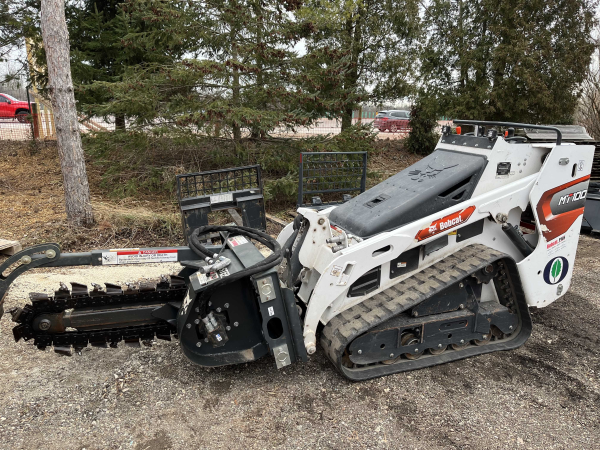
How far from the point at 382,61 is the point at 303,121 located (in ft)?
19.2

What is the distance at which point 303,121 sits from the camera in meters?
9.05

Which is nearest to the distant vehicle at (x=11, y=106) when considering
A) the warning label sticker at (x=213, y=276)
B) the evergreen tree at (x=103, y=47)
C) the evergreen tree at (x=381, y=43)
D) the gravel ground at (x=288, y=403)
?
the evergreen tree at (x=103, y=47)

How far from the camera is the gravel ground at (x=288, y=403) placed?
2980 millimetres

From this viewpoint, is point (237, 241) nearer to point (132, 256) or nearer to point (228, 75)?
point (132, 256)

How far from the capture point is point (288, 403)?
333cm

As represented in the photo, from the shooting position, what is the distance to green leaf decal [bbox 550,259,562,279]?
14.1 feet

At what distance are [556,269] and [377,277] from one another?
1.90m

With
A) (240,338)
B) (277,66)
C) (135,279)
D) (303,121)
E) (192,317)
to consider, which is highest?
(277,66)

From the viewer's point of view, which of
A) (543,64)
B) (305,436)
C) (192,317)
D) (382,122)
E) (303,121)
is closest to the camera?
(305,436)

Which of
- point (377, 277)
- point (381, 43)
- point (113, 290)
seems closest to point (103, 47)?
point (381, 43)

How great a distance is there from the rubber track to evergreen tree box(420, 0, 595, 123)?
404 inches

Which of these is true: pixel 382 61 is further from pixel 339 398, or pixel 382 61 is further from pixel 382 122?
pixel 339 398

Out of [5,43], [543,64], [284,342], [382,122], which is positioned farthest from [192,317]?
[382,122]

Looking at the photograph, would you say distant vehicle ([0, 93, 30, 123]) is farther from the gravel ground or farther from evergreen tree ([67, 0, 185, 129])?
the gravel ground
